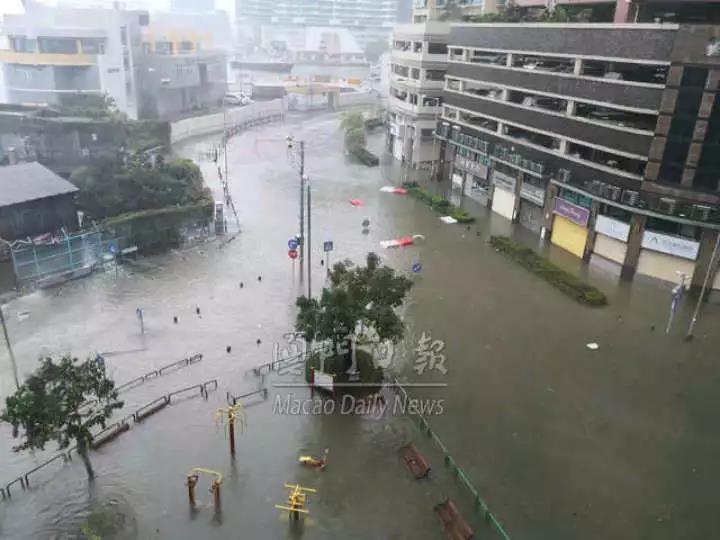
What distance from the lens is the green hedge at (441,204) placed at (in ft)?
153

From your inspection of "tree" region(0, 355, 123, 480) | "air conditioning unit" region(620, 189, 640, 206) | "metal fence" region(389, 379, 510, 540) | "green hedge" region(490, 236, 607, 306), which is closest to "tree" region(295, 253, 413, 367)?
"metal fence" region(389, 379, 510, 540)

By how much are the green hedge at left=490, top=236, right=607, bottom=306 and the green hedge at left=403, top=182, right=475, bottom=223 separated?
5570 mm

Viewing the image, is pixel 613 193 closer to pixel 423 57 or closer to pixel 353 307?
pixel 353 307

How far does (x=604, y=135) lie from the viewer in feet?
115

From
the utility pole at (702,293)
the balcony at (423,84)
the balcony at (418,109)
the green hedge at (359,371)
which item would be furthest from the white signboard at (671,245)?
the balcony at (418,109)

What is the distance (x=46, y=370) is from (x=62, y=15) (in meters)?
77.1

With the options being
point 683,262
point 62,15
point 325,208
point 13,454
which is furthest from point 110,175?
point 62,15

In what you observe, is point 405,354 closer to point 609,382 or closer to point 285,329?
point 285,329

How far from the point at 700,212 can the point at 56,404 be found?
30753mm

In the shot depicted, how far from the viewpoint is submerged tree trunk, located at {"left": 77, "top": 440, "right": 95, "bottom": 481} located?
17469 mm

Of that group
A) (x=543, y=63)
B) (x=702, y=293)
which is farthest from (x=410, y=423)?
(x=543, y=63)

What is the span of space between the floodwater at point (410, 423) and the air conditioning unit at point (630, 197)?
4.38m

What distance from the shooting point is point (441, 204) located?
48.9m

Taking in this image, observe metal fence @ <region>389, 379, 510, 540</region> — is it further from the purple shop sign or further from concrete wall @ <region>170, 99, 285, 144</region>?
concrete wall @ <region>170, 99, 285, 144</region>
